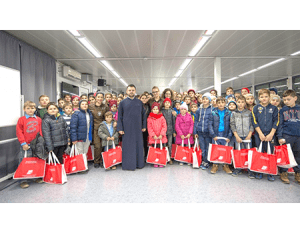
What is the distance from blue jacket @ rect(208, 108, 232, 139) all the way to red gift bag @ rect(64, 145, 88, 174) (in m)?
2.45

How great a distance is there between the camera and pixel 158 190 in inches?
94.6

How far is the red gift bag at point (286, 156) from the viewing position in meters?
2.46

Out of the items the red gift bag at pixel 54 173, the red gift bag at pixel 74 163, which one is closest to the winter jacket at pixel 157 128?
the red gift bag at pixel 74 163

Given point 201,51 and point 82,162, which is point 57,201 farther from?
point 201,51

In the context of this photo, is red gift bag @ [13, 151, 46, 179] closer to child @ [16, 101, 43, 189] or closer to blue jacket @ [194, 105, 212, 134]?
child @ [16, 101, 43, 189]

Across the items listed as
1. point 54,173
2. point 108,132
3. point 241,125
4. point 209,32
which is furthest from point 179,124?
point 54,173

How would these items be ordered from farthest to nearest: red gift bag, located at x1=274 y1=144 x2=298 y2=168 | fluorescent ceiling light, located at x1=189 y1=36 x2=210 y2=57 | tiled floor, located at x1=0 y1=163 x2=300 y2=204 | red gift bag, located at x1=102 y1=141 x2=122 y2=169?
fluorescent ceiling light, located at x1=189 y1=36 x2=210 y2=57 < red gift bag, located at x1=102 y1=141 x2=122 y2=169 < red gift bag, located at x1=274 y1=144 x2=298 y2=168 < tiled floor, located at x1=0 y1=163 x2=300 y2=204

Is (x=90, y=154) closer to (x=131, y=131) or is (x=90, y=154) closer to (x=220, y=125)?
(x=131, y=131)

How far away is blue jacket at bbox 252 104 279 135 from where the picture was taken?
269 centimetres

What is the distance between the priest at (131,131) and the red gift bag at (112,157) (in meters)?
0.10

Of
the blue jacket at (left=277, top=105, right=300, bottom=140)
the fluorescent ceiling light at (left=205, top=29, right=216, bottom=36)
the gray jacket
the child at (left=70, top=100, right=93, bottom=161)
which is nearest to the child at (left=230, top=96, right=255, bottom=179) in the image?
the gray jacket

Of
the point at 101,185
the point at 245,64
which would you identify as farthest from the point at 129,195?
the point at 245,64

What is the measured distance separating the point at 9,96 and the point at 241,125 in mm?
4152

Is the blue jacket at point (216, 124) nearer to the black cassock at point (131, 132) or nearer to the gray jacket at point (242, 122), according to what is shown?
the gray jacket at point (242, 122)
